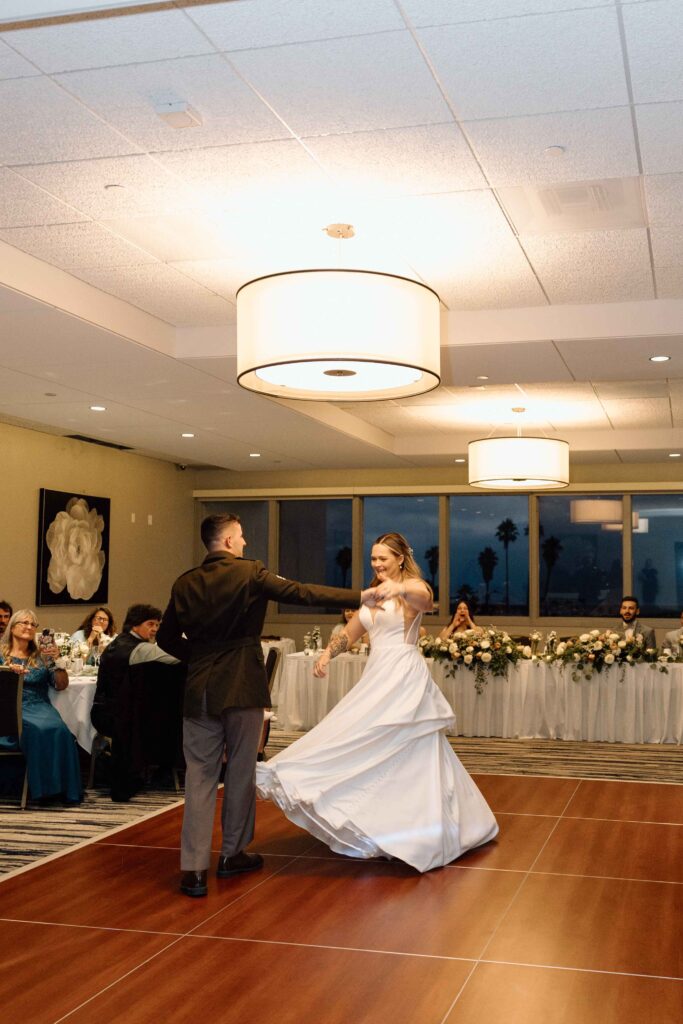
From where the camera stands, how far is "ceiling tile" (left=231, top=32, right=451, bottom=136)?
391 cm

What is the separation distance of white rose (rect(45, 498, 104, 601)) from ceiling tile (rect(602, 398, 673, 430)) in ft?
20.6

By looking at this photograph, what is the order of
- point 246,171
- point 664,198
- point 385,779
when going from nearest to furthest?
point 246,171
point 664,198
point 385,779

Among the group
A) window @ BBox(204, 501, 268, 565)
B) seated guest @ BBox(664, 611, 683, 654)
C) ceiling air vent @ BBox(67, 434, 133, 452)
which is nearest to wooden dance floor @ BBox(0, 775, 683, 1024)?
seated guest @ BBox(664, 611, 683, 654)

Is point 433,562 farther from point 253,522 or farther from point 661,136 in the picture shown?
point 661,136

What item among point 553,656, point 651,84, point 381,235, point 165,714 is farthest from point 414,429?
point 651,84

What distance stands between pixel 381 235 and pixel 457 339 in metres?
1.78

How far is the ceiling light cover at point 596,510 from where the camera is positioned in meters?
15.5

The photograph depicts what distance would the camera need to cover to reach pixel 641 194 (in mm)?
5336

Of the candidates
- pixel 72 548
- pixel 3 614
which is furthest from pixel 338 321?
pixel 72 548

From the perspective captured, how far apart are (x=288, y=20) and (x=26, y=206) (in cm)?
→ 232

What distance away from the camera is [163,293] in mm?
7156

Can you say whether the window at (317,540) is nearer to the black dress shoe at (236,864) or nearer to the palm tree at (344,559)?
the palm tree at (344,559)

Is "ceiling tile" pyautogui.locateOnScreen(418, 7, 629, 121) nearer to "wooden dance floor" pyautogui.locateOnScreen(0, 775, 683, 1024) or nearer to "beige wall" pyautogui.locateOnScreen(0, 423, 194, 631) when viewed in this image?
"wooden dance floor" pyautogui.locateOnScreen(0, 775, 683, 1024)

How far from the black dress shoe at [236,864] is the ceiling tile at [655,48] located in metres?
3.89
